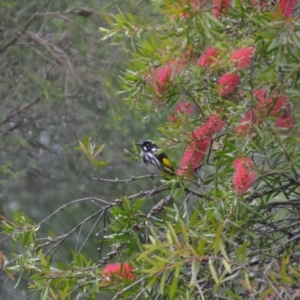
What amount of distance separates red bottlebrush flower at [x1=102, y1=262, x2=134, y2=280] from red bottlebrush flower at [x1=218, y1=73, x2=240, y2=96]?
0.64 meters

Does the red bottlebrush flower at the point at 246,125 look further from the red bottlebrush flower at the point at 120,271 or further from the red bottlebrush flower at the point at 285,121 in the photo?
the red bottlebrush flower at the point at 120,271

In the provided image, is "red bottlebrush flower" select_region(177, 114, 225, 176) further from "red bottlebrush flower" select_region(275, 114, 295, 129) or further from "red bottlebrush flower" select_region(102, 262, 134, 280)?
"red bottlebrush flower" select_region(102, 262, 134, 280)

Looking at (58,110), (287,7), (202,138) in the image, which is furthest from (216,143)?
(58,110)

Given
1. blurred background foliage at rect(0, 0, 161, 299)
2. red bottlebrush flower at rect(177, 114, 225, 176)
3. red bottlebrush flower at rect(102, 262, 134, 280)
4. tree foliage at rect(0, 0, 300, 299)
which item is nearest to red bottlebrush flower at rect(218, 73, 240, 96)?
tree foliage at rect(0, 0, 300, 299)

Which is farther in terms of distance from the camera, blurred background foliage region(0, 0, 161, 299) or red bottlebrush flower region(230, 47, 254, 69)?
blurred background foliage region(0, 0, 161, 299)

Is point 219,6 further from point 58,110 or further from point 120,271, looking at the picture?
point 58,110

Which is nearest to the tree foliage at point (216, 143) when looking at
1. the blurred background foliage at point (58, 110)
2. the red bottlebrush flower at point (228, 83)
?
the red bottlebrush flower at point (228, 83)

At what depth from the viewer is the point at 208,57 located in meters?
2.04

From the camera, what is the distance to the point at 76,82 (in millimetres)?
6938

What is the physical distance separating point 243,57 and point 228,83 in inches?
4.7

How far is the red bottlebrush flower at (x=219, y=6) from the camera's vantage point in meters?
1.97

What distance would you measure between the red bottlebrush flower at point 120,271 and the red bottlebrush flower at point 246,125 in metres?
0.60

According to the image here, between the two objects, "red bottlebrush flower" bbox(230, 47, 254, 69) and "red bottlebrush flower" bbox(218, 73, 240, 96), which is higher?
"red bottlebrush flower" bbox(230, 47, 254, 69)

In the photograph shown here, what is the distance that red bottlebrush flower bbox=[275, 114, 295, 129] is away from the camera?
6.50ft
